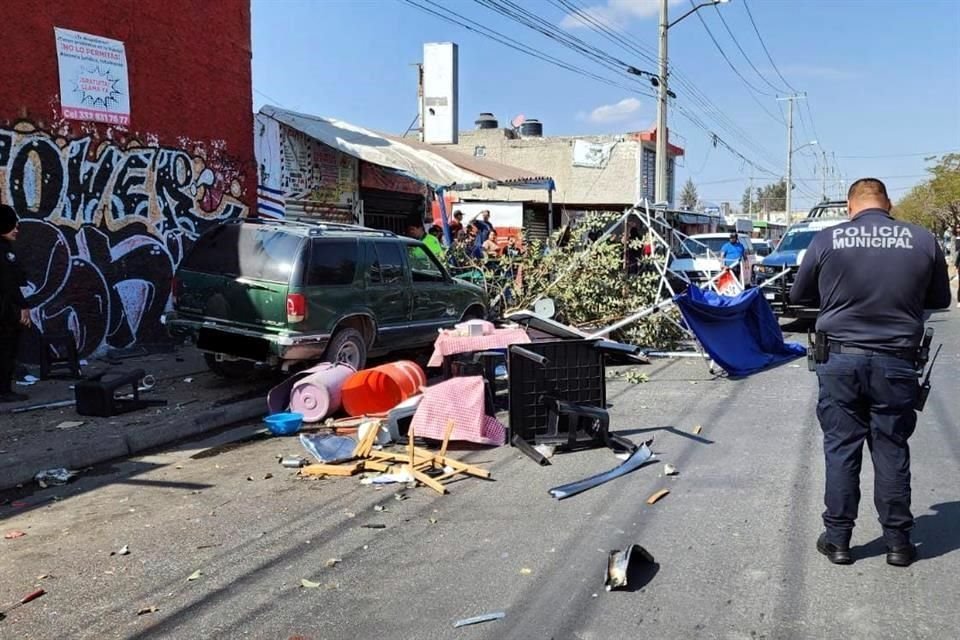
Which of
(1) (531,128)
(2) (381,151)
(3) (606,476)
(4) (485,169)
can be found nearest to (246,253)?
(3) (606,476)

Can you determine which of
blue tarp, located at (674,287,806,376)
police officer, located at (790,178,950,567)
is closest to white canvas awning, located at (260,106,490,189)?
blue tarp, located at (674,287,806,376)

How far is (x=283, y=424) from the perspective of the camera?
7.25 meters

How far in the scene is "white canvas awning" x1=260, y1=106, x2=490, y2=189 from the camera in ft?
46.8

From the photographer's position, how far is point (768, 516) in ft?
16.3

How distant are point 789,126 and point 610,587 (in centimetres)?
6317

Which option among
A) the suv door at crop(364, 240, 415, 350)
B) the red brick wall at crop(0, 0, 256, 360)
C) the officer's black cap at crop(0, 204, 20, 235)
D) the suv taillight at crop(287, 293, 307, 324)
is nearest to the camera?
the suv taillight at crop(287, 293, 307, 324)

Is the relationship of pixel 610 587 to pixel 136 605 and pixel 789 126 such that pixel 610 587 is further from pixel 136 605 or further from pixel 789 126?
pixel 789 126

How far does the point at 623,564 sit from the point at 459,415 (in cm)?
283

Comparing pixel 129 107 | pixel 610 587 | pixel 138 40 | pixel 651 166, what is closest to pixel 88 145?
pixel 129 107

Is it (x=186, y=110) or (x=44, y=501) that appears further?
(x=186, y=110)

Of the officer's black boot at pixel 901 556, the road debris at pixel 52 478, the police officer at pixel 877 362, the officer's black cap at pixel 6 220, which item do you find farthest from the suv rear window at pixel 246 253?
the officer's black boot at pixel 901 556

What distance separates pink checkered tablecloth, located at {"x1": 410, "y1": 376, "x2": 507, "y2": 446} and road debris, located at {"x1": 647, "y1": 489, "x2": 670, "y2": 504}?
1.70 metres

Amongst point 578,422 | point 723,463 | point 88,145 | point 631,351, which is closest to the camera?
point 723,463

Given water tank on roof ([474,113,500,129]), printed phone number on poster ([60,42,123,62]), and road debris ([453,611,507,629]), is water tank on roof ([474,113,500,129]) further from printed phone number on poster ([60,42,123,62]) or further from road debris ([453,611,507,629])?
road debris ([453,611,507,629])
